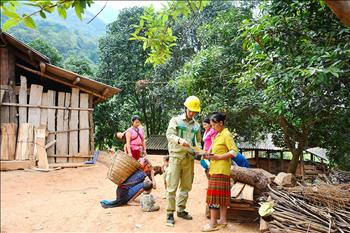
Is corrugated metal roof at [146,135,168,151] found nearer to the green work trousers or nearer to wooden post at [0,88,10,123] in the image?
wooden post at [0,88,10,123]

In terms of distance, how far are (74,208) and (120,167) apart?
1302mm

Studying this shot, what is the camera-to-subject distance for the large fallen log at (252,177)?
4.80 metres

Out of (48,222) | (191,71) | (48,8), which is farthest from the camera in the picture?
(191,71)

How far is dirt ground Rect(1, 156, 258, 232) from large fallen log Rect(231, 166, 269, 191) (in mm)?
608

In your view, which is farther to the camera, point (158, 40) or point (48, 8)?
point (158, 40)

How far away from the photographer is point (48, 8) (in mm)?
1997

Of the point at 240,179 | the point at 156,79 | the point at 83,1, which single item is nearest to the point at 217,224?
the point at 240,179

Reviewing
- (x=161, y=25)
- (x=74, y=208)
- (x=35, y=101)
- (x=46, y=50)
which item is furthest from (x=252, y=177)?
(x=46, y=50)

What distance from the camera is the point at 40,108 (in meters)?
10.7

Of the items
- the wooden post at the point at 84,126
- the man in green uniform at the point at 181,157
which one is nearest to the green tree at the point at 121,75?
the wooden post at the point at 84,126

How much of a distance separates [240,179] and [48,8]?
3.86 m

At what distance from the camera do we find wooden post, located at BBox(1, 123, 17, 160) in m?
9.91

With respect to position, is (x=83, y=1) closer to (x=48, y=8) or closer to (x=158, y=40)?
(x=48, y=8)

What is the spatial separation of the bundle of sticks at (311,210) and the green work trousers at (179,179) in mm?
1239
